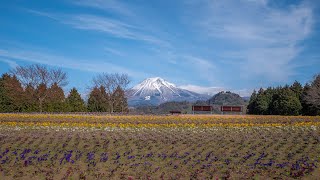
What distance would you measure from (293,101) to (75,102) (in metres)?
36.9

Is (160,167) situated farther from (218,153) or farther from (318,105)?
(318,105)

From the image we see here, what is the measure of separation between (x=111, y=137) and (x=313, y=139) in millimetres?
9719

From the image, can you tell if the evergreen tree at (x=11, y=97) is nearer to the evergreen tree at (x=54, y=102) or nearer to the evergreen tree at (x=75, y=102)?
the evergreen tree at (x=54, y=102)

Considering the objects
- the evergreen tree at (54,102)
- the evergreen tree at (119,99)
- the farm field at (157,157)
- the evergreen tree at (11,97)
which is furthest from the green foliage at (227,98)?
the farm field at (157,157)

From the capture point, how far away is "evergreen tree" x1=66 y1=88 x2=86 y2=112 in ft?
173

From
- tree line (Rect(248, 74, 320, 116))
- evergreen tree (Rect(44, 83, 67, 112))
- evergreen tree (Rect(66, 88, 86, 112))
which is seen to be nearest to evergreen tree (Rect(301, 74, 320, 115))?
tree line (Rect(248, 74, 320, 116))

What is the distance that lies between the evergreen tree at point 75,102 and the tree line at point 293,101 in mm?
33564

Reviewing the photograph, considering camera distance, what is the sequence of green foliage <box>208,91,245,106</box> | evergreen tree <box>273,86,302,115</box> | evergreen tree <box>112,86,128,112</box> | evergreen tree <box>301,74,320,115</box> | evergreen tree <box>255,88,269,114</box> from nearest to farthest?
evergreen tree <box>301,74,320,115</box> → evergreen tree <box>273,86,302,115</box> → evergreen tree <box>112,86,128,112</box> → evergreen tree <box>255,88,269,114</box> → green foliage <box>208,91,245,106</box>

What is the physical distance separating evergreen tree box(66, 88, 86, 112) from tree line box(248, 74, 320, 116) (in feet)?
110

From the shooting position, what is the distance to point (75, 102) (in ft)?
175

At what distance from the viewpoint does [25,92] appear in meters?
49.7

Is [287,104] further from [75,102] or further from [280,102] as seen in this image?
[75,102]

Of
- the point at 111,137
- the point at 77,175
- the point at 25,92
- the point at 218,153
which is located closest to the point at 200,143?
the point at 218,153

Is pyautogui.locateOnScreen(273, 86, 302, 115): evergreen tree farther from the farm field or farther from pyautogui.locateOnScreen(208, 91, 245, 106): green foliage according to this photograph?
pyautogui.locateOnScreen(208, 91, 245, 106): green foliage
